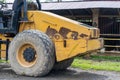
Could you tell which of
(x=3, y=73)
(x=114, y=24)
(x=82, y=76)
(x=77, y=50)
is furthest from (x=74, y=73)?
(x=114, y=24)

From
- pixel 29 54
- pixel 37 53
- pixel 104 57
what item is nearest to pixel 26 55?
pixel 29 54

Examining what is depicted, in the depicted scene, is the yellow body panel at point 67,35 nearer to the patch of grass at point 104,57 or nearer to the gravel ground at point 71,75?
the gravel ground at point 71,75

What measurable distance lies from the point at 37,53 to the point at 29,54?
12.9 inches

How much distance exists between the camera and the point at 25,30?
11406 mm

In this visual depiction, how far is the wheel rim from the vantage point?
11.1 meters

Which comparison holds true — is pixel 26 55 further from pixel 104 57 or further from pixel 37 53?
pixel 104 57

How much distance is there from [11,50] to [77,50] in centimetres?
214

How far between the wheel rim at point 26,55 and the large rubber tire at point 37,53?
0.05 metres

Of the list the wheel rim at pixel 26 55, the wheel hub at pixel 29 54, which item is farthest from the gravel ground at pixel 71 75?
the wheel hub at pixel 29 54

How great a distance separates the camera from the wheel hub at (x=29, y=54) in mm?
11055

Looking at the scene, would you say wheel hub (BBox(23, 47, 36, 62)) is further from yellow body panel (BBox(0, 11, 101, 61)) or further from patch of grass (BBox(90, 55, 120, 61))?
patch of grass (BBox(90, 55, 120, 61))

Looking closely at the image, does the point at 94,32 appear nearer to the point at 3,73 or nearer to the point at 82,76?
the point at 82,76

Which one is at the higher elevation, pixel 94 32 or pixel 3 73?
pixel 94 32

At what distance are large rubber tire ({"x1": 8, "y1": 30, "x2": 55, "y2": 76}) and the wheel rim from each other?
0.15 ft
